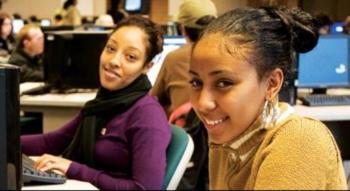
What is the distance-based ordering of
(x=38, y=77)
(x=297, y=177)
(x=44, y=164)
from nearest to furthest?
(x=297, y=177)
(x=44, y=164)
(x=38, y=77)

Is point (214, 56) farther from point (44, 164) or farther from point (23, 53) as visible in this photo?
point (23, 53)

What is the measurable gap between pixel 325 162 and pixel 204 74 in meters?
0.12

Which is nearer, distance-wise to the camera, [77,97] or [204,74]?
[204,74]

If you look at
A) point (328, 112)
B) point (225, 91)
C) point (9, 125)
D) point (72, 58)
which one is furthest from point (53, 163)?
point (72, 58)

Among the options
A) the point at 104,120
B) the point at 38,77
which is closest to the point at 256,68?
the point at 104,120

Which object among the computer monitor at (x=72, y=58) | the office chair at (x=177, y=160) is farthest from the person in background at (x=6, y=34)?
the office chair at (x=177, y=160)

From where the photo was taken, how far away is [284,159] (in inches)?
15.8

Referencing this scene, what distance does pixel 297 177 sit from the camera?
382 mm

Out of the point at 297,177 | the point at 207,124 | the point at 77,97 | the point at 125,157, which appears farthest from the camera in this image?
the point at 77,97

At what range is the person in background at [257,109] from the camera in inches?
16.5

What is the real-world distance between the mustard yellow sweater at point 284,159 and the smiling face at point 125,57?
0.99 metres

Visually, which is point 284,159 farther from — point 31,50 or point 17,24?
point 17,24

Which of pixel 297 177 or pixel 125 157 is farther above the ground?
pixel 297 177

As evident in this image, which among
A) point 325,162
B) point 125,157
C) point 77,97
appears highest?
point 325,162
